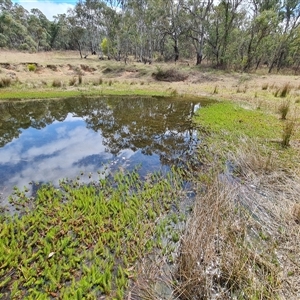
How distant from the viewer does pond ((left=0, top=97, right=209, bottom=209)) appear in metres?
5.55

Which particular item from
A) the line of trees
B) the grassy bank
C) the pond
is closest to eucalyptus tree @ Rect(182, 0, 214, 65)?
the line of trees

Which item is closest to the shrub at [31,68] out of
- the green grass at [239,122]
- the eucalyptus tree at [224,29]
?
the green grass at [239,122]

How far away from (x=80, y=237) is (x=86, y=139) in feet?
16.8

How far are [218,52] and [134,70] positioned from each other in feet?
39.4

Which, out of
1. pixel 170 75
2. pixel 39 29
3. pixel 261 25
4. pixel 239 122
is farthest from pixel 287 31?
pixel 39 29

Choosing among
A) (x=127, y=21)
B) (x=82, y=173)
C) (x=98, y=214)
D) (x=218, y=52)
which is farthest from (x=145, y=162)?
(x=127, y=21)

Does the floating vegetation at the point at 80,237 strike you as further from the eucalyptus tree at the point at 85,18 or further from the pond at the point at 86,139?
the eucalyptus tree at the point at 85,18

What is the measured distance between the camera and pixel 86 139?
7.89 m

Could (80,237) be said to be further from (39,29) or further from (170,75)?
(39,29)

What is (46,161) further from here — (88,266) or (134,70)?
(134,70)

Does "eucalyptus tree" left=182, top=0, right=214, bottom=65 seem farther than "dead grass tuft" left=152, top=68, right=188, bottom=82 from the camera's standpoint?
Yes

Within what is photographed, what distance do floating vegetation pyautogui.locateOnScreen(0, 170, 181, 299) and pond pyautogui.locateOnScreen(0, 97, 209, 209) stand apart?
2.70ft

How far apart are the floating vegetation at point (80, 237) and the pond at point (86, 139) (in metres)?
0.82

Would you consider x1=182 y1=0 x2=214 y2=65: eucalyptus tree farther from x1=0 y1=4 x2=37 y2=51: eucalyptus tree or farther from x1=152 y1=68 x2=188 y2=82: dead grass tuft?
x1=0 y1=4 x2=37 y2=51: eucalyptus tree
